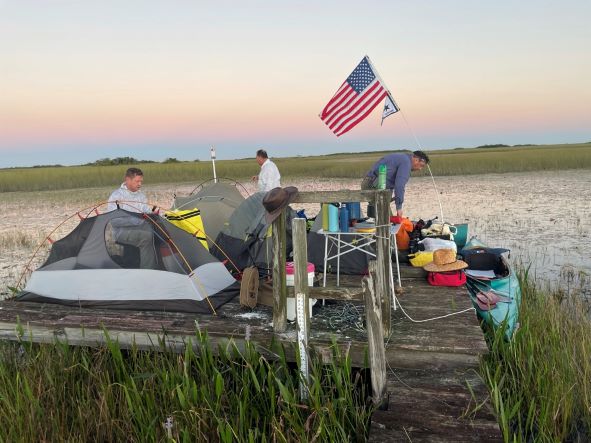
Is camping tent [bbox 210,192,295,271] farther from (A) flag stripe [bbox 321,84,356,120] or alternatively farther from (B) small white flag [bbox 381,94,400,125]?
(B) small white flag [bbox 381,94,400,125]

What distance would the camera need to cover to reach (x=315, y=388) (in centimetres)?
336

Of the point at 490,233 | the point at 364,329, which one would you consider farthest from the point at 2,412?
the point at 490,233

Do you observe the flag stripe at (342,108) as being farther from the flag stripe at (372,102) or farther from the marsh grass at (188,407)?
the marsh grass at (188,407)

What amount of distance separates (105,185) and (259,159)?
19.8 m

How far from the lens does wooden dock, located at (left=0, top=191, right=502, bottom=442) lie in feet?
9.95

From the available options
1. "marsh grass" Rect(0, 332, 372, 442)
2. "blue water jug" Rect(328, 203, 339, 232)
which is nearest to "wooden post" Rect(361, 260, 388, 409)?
"marsh grass" Rect(0, 332, 372, 442)

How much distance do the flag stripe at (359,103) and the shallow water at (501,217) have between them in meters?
3.49

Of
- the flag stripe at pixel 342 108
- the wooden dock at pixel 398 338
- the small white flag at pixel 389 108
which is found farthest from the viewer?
the small white flag at pixel 389 108

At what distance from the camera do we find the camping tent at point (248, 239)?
638cm

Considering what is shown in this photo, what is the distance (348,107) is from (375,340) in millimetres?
4680

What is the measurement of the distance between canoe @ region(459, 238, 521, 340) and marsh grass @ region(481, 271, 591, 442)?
0.53ft

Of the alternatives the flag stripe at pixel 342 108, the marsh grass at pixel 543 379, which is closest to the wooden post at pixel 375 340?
the marsh grass at pixel 543 379

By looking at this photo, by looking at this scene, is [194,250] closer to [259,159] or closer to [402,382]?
[402,382]

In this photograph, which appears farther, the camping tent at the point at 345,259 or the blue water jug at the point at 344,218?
the camping tent at the point at 345,259
